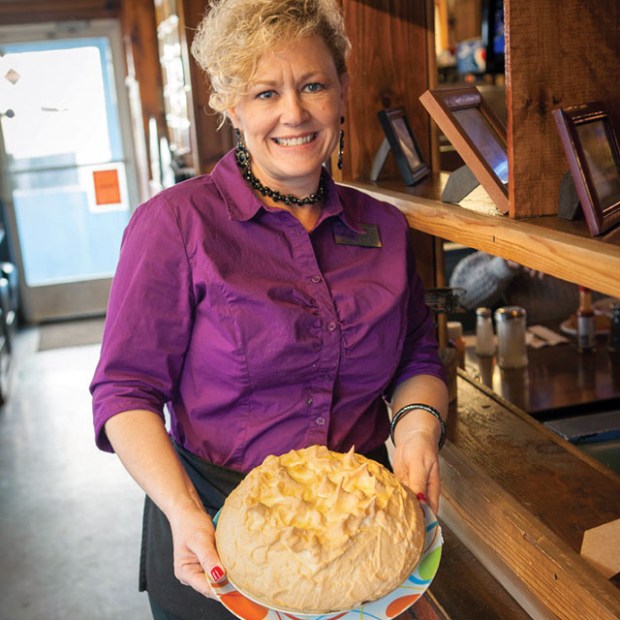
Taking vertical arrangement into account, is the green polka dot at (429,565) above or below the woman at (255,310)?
below

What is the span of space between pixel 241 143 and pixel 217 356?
0.46m

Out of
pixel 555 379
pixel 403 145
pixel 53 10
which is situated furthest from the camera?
pixel 53 10

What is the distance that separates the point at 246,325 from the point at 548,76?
2.18 ft

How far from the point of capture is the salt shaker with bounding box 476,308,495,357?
2.95 m

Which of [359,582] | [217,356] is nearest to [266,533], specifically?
[359,582]

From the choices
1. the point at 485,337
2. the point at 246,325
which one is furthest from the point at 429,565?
the point at 485,337

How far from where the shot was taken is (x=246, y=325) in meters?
1.45

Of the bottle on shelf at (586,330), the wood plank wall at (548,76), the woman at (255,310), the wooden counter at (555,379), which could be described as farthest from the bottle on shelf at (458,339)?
the wood plank wall at (548,76)

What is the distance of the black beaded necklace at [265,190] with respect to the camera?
1.59 m

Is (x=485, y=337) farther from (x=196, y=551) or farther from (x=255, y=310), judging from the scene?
(x=196, y=551)

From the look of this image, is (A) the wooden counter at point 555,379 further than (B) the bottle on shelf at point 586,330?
No

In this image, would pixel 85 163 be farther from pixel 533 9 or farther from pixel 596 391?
pixel 533 9

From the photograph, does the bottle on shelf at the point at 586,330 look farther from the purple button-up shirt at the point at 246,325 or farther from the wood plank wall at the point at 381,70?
the purple button-up shirt at the point at 246,325

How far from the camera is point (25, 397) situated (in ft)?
18.1
